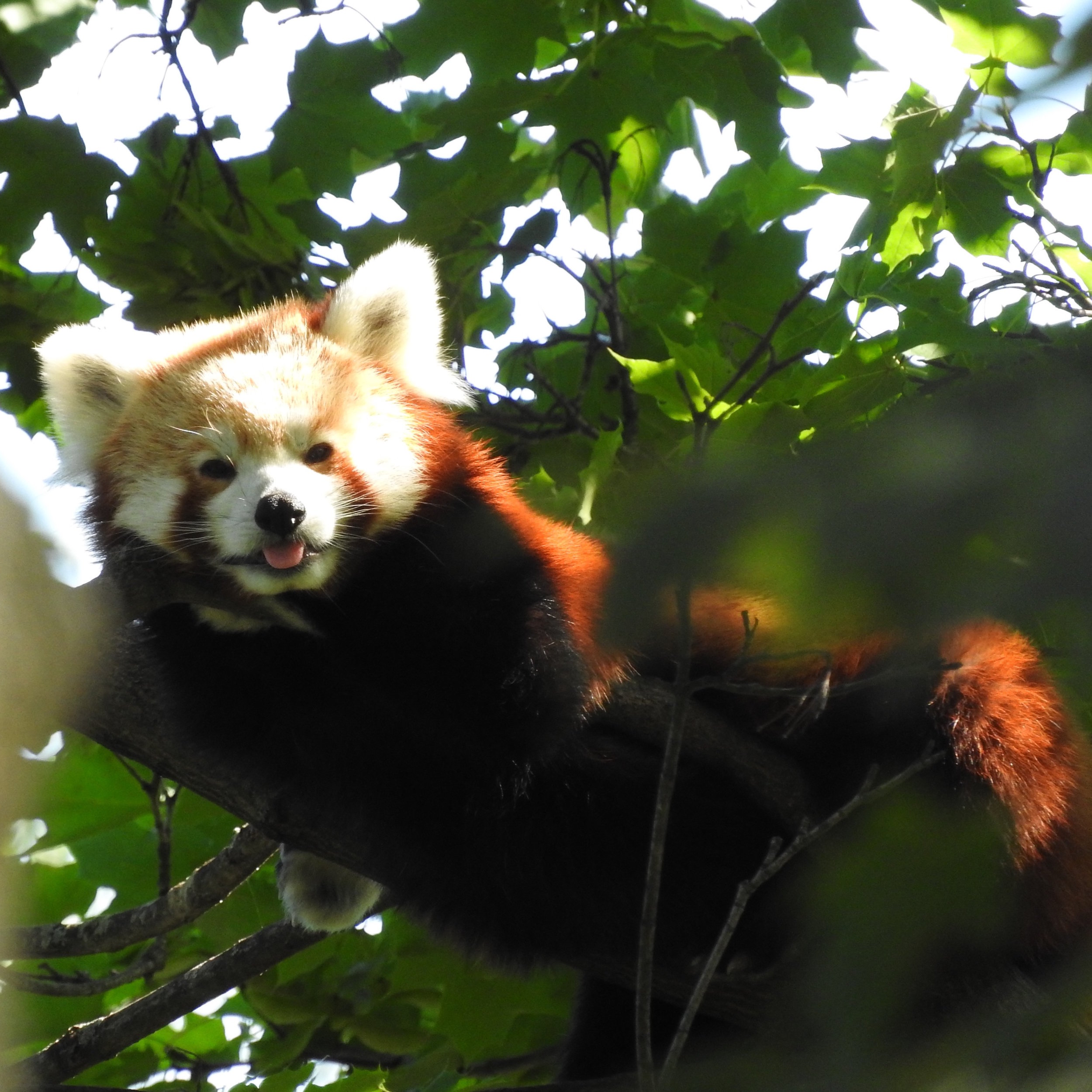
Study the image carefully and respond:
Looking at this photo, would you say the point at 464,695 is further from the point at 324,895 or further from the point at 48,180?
the point at 48,180

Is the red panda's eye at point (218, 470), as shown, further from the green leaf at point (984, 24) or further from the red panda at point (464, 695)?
the green leaf at point (984, 24)

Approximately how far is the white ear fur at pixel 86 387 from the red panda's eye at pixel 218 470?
0.45 m

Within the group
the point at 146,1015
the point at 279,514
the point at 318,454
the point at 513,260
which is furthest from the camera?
the point at 513,260

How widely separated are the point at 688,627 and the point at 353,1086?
156 cm

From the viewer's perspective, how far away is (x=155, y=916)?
9.59 ft

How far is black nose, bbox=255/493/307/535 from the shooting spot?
247 centimetres

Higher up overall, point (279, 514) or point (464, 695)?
point (279, 514)

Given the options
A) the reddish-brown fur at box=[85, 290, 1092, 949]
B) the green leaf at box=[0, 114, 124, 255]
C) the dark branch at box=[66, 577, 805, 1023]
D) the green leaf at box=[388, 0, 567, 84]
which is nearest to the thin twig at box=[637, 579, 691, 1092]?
the reddish-brown fur at box=[85, 290, 1092, 949]

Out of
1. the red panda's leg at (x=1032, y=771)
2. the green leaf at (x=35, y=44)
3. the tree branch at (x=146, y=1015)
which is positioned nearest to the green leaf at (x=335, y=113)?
the green leaf at (x=35, y=44)

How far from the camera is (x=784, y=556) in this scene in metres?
0.64

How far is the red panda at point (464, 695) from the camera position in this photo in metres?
2.48

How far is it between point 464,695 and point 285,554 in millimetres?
477

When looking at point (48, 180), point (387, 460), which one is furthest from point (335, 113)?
point (387, 460)

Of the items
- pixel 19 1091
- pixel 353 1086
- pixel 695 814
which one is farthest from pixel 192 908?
pixel 19 1091
